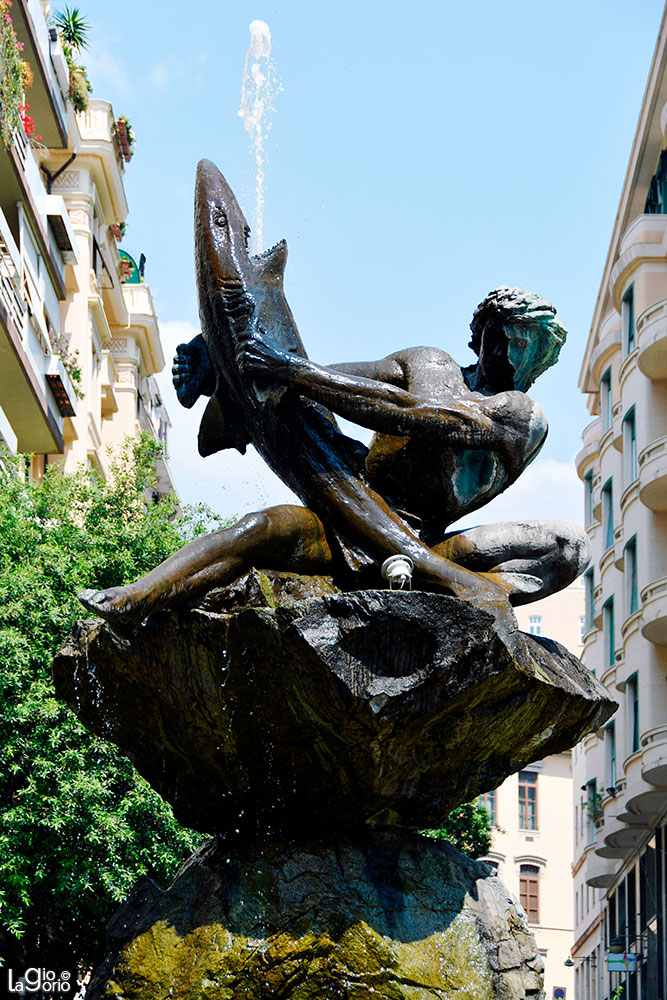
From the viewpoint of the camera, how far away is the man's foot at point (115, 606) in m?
6.21

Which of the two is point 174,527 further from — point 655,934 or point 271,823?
point 655,934

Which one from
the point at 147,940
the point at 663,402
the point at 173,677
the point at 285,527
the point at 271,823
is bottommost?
the point at 147,940

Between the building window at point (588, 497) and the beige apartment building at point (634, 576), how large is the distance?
308cm

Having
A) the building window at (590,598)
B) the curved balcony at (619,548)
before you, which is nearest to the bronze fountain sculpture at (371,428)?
the curved balcony at (619,548)

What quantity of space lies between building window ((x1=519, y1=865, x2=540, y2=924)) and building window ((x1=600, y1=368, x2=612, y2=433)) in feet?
105

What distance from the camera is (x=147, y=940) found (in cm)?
662

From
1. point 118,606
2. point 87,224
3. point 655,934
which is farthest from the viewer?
point 87,224

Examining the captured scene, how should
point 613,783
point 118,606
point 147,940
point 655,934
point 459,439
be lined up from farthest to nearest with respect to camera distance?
point 613,783 < point 655,934 < point 459,439 < point 147,940 < point 118,606

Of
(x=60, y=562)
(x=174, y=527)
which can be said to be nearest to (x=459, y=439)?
(x=60, y=562)

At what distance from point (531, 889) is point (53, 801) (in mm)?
54088

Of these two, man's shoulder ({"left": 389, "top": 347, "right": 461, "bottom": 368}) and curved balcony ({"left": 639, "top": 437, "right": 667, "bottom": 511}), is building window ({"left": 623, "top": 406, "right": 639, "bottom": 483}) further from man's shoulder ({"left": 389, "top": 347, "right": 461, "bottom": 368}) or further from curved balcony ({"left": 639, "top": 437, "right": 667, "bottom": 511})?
man's shoulder ({"left": 389, "top": 347, "right": 461, "bottom": 368})

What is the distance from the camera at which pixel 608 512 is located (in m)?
41.6

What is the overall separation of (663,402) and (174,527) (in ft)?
55.8

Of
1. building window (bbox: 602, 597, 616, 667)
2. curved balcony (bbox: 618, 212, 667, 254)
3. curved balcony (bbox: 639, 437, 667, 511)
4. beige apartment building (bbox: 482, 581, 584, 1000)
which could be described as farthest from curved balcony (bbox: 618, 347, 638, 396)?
beige apartment building (bbox: 482, 581, 584, 1000)
